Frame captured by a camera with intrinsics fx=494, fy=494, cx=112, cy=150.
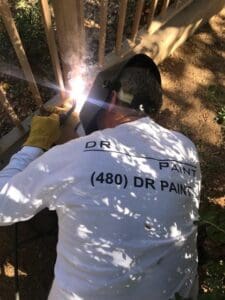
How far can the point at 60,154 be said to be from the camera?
2096mm

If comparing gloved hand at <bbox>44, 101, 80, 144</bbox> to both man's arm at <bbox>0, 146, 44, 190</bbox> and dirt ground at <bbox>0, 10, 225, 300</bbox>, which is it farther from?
dirt ground at <bbox>0, 10, 225, 300</bbox>

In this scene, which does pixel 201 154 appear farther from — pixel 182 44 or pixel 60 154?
pixel 60 154

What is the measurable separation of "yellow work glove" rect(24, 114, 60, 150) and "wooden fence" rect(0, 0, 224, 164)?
0.23m

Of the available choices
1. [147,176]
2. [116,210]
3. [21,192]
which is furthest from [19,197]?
[147,176]

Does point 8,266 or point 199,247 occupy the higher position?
point 199,247

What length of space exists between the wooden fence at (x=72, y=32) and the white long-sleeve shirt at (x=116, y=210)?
2.18 ft

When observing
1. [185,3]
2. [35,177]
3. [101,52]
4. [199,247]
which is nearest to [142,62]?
[101,52]

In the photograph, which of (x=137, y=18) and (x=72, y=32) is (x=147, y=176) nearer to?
(x=72, y=32)

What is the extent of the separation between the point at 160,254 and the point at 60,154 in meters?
0.59

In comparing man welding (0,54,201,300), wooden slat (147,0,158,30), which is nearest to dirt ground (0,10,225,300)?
wooden slat (147,0,158,30)

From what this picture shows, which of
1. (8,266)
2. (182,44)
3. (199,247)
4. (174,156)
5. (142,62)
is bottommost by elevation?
(8,266)

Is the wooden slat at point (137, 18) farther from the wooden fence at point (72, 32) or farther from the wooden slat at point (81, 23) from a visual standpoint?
the wooden slat at point (81, 23)

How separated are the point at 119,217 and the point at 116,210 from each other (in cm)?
3

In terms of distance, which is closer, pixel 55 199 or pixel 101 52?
pixel 55 199
